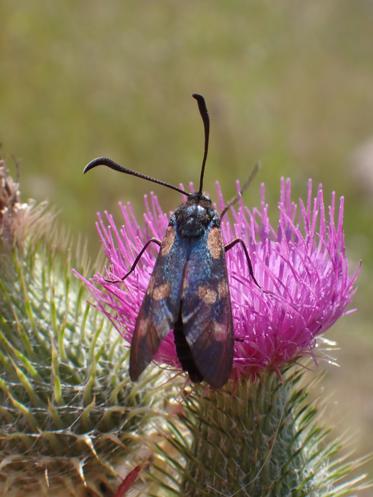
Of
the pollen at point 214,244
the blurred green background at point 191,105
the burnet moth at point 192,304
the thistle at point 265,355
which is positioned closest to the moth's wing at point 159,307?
the burnet moth at point 192,304

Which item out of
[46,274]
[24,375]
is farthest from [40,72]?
[24,375]

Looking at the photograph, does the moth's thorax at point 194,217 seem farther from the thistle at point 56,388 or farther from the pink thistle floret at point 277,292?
the thistle at point 56,388

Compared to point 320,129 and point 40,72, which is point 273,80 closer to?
point 320,129

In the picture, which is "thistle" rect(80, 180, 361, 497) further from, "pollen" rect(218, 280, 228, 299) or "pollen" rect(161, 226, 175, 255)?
"pollen" rect(161, 226, 175, 255)

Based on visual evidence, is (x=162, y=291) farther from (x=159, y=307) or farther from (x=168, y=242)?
(x=168, y=242)

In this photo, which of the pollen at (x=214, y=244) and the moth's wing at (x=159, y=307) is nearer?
the moth's wing at (x=159, y=307)
